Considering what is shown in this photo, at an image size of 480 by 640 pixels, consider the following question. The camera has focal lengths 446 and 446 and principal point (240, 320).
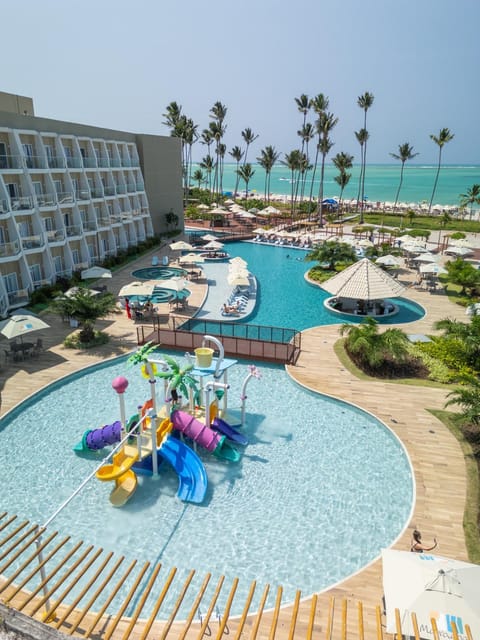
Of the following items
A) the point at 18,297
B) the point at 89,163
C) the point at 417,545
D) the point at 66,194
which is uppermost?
the point at 89,163

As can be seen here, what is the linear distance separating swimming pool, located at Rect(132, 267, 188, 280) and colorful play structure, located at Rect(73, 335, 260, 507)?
74.7ft

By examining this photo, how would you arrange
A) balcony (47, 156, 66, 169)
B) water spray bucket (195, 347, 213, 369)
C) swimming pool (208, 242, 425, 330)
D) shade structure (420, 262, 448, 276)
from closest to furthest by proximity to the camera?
water spray bucket (195, 347, 213, 369) < swimming pool (208, 242, 425, 330) < balcony (47, 156, 66, 169) < shade structure (420, 262, 448, 276)

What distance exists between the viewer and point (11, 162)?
101ft

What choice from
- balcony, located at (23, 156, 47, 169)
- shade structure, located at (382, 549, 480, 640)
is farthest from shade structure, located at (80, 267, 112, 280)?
shade structure, located at (382, 549, 480, 640)

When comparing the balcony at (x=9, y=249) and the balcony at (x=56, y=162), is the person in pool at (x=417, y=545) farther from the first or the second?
the balcony at (x=56, y=162)

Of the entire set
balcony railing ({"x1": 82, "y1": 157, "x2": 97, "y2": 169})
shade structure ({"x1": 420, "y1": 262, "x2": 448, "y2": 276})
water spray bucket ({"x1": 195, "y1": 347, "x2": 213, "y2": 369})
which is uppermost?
balcony railing ({"x1": 82, "y1": 157, "x2": 97, "y2": 169})

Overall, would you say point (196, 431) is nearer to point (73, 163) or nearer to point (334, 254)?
point (334, 254)

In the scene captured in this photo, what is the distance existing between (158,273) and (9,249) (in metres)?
13.2

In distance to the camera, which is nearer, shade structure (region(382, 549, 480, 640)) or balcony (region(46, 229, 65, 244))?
shade structure (region(382, 549, 480, 640))

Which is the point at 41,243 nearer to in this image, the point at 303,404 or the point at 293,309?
the point at 293,309

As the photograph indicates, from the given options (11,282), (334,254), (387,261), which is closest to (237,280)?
(334,254)

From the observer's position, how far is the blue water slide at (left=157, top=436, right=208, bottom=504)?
1370 cm

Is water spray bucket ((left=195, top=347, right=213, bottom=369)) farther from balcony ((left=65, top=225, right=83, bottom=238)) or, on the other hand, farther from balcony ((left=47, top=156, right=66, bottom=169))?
balcony ((left=47, top=156, right=66, bottom=169))

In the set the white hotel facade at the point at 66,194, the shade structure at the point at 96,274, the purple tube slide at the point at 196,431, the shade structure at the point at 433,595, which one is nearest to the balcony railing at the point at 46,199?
the white hotel facade at the point at 66,194
